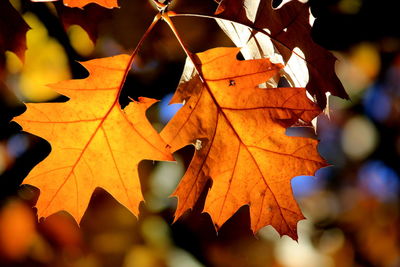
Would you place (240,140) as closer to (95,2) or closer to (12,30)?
(95,2)

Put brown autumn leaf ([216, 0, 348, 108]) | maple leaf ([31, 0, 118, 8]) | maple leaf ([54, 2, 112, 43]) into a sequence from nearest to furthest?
maple leaf ([31, 0, 118, 8])
brown autumn leaf ([216, 0, 348, 108])
maple leaf ([54, 2, 112, 43])

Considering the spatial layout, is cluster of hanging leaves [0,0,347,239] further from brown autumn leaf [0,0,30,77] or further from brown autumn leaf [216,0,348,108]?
brown autumn leaf [0,0,30,77]

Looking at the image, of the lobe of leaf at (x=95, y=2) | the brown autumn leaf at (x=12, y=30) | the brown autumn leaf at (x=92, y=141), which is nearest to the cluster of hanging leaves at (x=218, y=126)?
the brown autumn leaf at (x=92, y=141)

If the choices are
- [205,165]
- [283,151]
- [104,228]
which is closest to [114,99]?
[205,165]

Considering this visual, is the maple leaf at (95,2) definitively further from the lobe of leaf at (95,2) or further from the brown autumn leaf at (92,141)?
the brown autumn leaf at (92,141)

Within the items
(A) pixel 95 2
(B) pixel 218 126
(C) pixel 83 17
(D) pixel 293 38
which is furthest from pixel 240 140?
(C) pixel 83 17

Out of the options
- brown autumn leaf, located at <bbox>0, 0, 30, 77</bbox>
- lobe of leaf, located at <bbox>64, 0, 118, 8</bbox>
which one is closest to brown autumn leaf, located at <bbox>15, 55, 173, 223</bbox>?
lobe of leaf, located at <bbox>64, 0, 118, 8</bbox>
